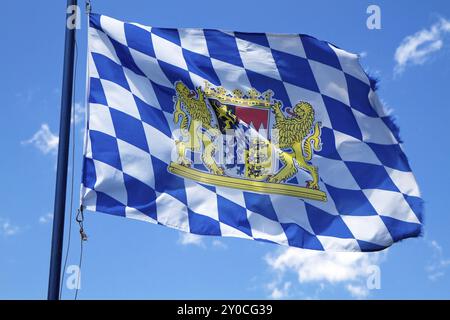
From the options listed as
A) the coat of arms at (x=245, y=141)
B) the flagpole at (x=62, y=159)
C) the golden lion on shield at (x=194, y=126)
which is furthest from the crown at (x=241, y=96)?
the flagpole at (x=62, y=159)

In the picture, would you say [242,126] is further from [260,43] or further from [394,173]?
[394,173]

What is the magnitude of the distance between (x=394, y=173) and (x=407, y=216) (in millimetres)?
664

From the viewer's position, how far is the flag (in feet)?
38.5

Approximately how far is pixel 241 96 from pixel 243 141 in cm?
69

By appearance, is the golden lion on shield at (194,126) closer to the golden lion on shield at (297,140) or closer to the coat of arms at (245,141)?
the coat of arms at (245,141)

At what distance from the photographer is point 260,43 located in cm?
1295

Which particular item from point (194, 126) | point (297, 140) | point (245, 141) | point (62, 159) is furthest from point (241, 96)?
point (62, 159)

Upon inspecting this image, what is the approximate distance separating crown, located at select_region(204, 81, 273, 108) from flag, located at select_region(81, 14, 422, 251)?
2cm

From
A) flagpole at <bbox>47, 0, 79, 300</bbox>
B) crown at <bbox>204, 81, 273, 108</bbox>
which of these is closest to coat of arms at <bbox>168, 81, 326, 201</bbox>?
crown at <bbox>204, 81, 273, 108</bbox>

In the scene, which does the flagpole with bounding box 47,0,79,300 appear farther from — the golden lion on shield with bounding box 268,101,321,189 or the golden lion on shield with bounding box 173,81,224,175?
the golden lion on shield with bounding box 268,101,321,189

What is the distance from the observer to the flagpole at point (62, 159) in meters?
9.97

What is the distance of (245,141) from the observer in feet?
40.9

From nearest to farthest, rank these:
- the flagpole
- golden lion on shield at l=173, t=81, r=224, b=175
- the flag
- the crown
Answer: the flagpole → the flag → golden lion on shield at l=173, t=81, r=224, b=175 → the crown

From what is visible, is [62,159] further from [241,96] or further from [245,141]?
[241,96]
